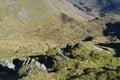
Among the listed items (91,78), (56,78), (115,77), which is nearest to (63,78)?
(56,78)

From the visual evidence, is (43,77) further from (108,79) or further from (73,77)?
(108,79)

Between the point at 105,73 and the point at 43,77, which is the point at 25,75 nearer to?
the point at 43,77

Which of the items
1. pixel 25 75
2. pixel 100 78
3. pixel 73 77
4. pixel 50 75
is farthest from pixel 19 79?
pixel 100 78

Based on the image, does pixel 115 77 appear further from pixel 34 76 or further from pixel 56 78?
Result: pixel 34 76

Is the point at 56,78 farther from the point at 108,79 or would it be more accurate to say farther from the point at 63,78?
the point at 108,79

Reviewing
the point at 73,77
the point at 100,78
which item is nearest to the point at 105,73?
the point at 100,78

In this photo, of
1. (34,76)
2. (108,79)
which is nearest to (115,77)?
(108,79)
